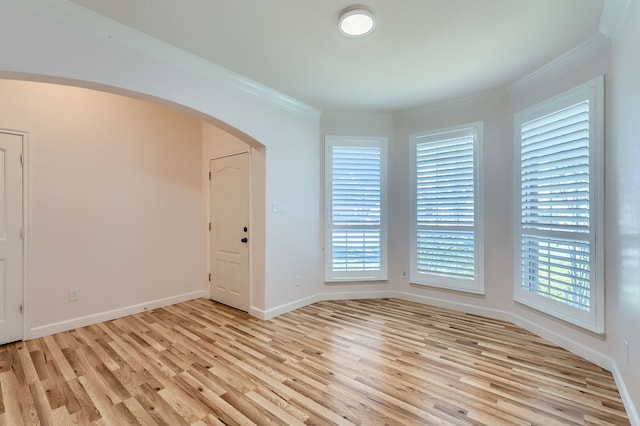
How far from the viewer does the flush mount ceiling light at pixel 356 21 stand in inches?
79.8

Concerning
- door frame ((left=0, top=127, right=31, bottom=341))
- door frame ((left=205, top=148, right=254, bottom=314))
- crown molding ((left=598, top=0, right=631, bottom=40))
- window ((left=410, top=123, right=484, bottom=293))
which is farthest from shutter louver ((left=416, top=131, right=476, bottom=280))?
door frame ((left=0, top=127, right=31, bottom=341))

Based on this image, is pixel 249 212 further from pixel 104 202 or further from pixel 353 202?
pixel 104 202

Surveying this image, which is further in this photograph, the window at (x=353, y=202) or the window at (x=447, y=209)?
the window at (x=353, y=202)

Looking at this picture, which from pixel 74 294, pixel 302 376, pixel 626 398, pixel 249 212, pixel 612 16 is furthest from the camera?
pixel 249 212

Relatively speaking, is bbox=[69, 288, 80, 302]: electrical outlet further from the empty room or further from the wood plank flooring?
the wood plank flooring

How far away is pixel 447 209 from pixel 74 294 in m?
4.46

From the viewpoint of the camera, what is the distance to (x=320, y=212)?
4.24 m

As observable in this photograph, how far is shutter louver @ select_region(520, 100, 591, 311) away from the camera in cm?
254

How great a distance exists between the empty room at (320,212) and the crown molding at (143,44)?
0.02m

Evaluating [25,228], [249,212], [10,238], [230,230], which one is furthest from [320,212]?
[10,238]

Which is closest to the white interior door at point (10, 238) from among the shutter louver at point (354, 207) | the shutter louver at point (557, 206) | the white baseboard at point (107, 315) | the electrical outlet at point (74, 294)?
the white baseboard at point (107, 315)

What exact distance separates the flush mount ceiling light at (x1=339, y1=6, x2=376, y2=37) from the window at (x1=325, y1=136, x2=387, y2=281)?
2026 mm

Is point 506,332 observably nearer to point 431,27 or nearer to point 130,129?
point 431,27

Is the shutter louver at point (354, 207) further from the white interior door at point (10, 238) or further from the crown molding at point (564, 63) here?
the white interior door at point (10, 238)
